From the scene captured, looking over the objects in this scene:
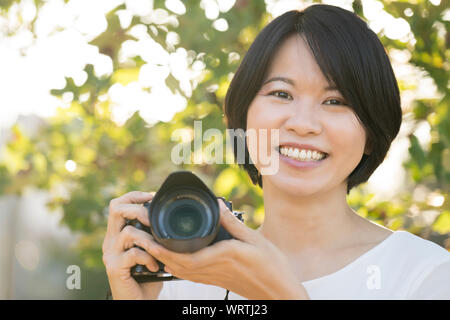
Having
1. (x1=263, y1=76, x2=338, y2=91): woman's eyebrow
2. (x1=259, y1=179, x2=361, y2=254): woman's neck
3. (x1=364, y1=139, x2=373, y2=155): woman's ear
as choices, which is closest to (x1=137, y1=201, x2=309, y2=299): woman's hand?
(x1=259, y1=179, x2=361, y2=254): woman's neck

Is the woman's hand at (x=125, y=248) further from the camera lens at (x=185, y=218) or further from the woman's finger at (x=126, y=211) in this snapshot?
the camera lens at (x=185, y=218)

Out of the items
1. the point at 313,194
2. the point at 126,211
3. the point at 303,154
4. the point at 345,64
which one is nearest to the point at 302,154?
the point at 303,154

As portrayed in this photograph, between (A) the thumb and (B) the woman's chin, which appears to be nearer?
(A) the thumb

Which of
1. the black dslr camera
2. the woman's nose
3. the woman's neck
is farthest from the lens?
the woman's neck

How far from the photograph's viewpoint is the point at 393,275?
5.45 ft

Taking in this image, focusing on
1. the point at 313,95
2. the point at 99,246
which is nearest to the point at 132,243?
the point at 313,95

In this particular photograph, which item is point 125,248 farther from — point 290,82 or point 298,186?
point 290,82

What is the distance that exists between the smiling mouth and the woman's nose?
5 cm

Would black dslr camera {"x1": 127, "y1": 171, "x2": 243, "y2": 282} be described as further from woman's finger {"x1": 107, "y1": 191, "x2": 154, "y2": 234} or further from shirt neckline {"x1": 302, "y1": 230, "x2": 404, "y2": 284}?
shirt neckline {"x1": 302, "y1": 230, "x2": 404, "y2": 284}

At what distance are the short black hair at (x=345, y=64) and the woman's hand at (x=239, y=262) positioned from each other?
529mm

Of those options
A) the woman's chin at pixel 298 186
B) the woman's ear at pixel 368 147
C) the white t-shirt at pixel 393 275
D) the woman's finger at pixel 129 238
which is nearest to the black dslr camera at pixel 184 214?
the woman's finger at pixel 129 238

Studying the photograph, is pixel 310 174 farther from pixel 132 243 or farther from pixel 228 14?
pixel 228 14

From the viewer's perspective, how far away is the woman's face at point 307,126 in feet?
5.47

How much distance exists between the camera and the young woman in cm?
154
